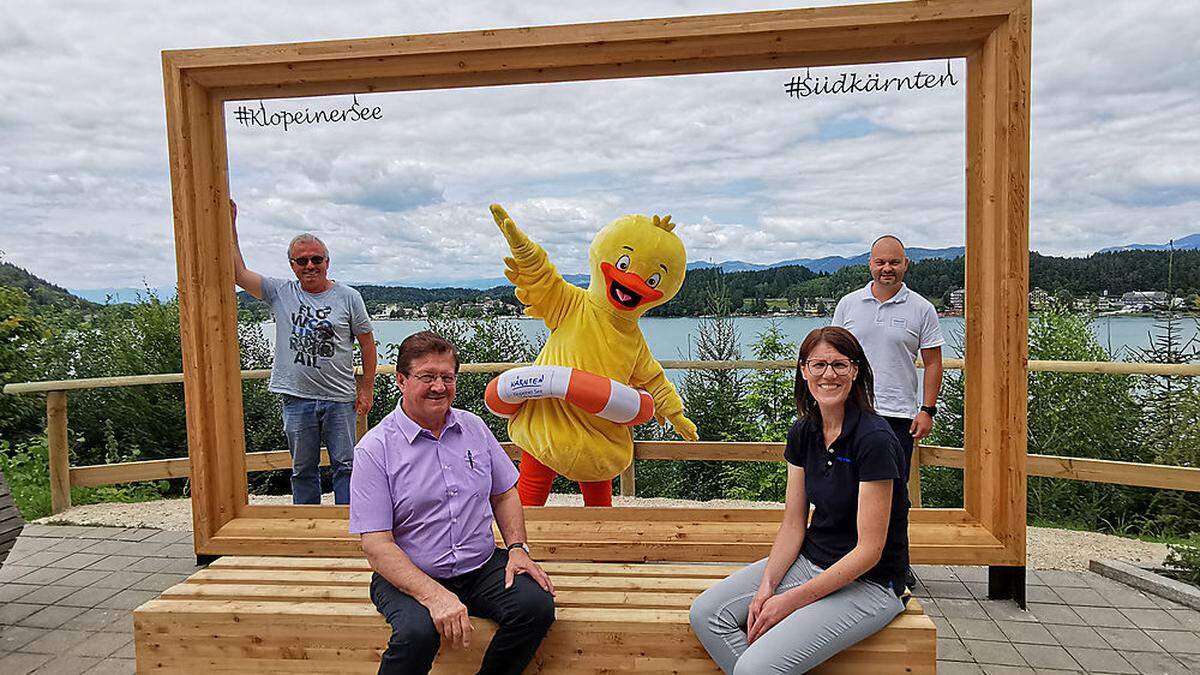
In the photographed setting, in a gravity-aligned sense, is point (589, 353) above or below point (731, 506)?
above

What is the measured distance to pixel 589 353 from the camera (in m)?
4.03

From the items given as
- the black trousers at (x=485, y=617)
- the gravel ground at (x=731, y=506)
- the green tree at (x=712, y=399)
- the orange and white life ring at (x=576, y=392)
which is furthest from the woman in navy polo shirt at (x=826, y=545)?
the gravel ground at (x=731, y=506)

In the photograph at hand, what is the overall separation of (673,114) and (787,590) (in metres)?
2.42

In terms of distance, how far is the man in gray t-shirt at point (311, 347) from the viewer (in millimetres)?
4250

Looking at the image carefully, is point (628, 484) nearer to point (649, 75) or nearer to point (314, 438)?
point (314, 438)

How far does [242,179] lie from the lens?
4.29m

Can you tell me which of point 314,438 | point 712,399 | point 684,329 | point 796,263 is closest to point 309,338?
point 314,438

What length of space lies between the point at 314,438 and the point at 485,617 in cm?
202

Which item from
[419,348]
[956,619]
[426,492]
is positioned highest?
[419,348]

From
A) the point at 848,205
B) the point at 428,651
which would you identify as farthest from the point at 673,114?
the point at 428,651

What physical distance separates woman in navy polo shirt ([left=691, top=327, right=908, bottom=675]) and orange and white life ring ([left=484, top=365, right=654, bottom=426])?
4.61 ft

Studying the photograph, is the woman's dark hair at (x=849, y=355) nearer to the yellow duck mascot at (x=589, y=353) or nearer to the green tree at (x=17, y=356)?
the yellow duck mascot at (x=589, y=353)

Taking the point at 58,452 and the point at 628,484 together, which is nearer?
the point at 628,484

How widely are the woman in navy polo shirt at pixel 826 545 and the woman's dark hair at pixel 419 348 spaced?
3.57 feet
